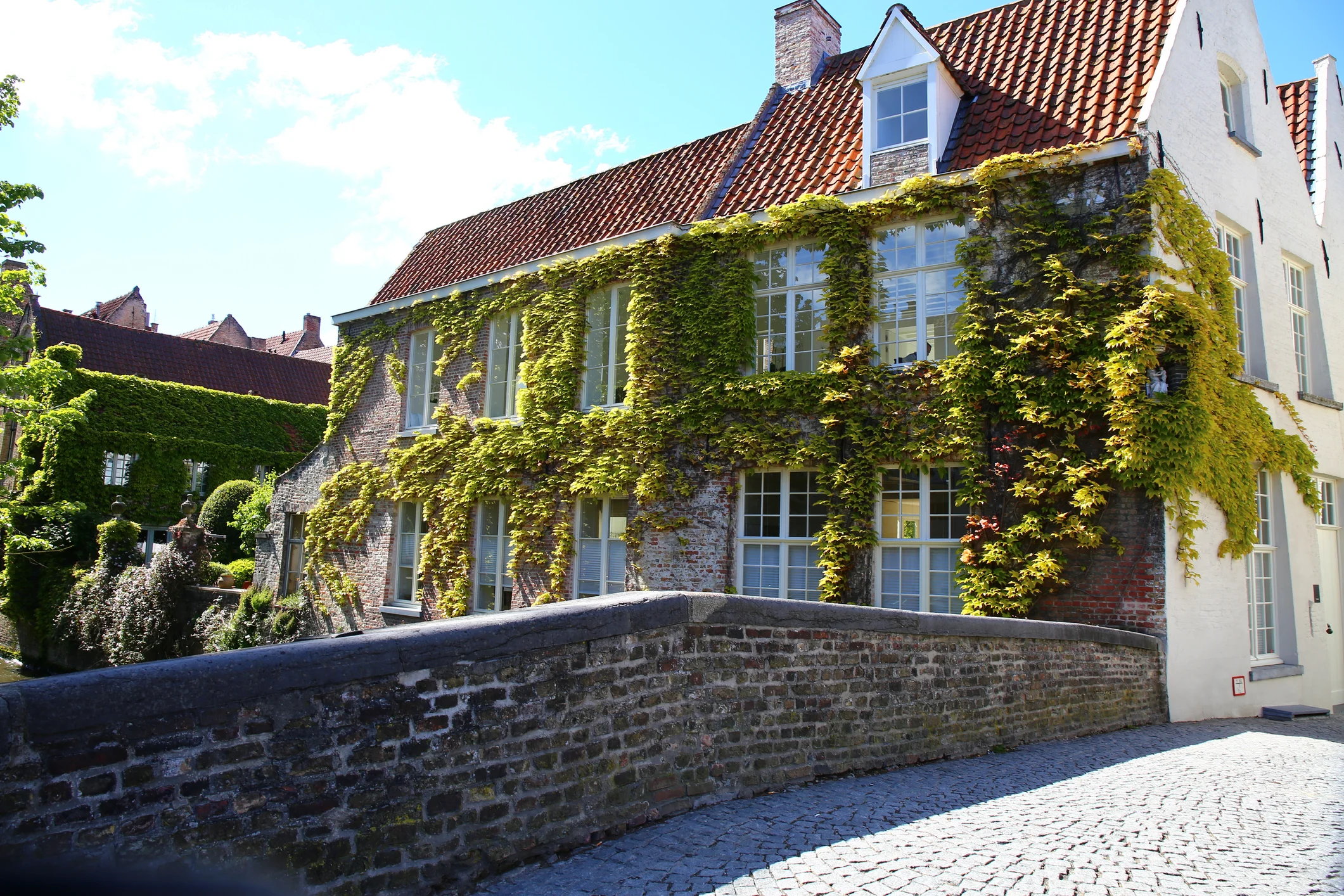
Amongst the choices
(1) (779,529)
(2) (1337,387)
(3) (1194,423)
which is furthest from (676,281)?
(2) (1337,387)

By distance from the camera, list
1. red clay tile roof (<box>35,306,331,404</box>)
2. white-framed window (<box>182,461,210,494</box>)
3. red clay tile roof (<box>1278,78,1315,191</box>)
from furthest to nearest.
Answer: red clay tile roof (<box>35,306,331,404</box>), white-framed window (<box>182,461,210,494</box>), red clay tile roof (<box>1278,78,1315,191</box>)

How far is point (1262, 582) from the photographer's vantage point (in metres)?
13.1

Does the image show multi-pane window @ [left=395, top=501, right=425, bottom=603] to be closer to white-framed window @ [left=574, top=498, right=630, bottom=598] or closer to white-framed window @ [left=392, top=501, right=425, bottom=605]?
white-framed window @ [left=392, top=501, right=425, bottom=605]

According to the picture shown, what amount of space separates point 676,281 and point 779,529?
4.28m

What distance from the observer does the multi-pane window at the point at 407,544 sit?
58.2 ft

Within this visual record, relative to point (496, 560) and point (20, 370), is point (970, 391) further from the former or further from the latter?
point (20, 370)

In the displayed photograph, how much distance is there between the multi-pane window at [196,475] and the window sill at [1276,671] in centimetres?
3041

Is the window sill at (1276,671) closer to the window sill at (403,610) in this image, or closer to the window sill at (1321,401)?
the window sill at (1321,401)

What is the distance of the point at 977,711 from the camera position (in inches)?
320

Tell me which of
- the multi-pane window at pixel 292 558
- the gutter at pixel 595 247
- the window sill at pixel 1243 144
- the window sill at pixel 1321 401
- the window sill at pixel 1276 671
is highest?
the window sill at pixel 1243 144

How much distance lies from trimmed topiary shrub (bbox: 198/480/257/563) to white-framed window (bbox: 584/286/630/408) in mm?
→ 16952

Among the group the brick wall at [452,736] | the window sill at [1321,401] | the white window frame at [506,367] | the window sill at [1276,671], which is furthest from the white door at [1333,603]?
the white window frame at [506,367]

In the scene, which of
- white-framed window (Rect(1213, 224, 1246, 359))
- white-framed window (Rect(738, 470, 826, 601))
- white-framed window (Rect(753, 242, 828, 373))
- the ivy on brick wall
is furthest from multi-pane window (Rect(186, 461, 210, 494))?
white-framed window (Rect(1213, 224, 1246, 359))

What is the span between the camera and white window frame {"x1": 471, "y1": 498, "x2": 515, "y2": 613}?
1611cm
